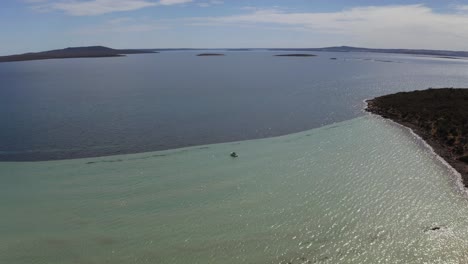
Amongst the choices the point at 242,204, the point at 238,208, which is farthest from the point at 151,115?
the point at 238,208

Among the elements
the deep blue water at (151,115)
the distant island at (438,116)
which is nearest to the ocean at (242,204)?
the deep blue water at (151,115)

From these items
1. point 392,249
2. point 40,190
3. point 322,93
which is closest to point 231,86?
point 322,93

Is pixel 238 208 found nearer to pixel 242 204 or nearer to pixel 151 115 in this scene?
pixel 242 204

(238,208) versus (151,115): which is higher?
(151,115)

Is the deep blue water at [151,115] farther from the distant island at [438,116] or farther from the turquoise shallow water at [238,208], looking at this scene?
the distant island at [438,116]

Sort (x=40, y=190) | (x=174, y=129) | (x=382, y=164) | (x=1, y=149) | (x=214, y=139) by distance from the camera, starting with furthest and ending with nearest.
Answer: (x=174, y=129) < (x=214, y=139) < (x=1, y=149) < (x=382, y=164) < (x=40, y=190)

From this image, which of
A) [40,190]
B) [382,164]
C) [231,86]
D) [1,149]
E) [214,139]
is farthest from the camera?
[231,86]

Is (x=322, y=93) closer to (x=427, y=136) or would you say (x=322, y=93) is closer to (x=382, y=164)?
(x=427, y=136)
